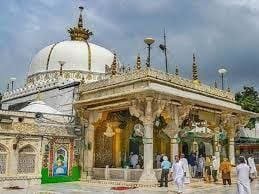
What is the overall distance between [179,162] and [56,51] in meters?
16.4

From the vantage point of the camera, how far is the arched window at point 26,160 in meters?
16.1

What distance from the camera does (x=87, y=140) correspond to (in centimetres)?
1866

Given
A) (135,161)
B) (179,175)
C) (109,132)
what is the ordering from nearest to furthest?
(179,175)
(109,132)
(135,161)

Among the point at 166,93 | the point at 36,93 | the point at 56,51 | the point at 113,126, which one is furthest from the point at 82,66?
the point at 166,93

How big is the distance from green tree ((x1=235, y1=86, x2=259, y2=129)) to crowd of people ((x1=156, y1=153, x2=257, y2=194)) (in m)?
Result: 12.1

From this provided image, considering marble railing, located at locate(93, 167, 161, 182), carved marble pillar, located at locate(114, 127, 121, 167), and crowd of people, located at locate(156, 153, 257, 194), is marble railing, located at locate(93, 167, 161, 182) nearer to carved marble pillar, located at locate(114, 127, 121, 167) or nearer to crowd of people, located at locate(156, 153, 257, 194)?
crowd of people, located at locate(156, 153, 257, 194)

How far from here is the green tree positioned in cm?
3133

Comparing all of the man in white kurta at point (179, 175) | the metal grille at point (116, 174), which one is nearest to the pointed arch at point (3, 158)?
the metal grille at point (116, 174)

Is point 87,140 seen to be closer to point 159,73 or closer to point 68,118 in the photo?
point 68,118

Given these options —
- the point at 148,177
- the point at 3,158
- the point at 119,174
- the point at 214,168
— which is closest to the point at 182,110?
the point at 214,168

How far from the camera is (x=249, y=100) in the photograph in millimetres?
32281

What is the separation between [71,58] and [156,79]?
1122 centimetres

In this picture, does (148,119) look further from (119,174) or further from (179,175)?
(179,175)

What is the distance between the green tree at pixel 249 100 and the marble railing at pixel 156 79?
11334mm
